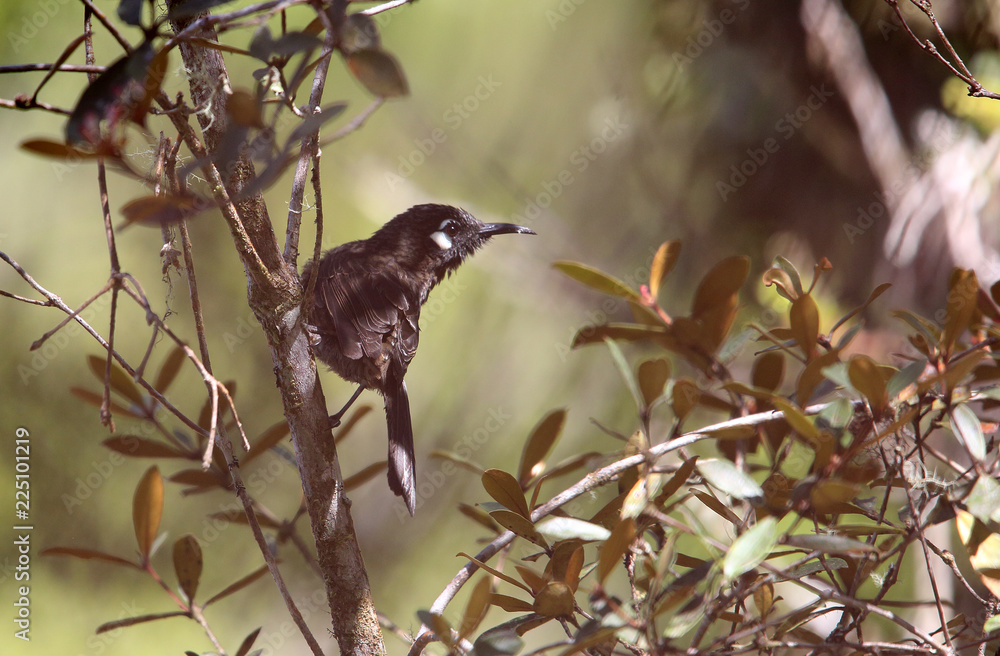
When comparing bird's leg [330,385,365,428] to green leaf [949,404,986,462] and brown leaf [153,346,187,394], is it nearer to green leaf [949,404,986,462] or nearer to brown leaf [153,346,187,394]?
brown leaf [153,346,187,394]

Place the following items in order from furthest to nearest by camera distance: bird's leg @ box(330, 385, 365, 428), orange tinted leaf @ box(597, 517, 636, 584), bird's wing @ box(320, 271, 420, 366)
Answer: bird's wing @ box(320, 271, 420, 366) → bird's leg @ box(330, 385, 365, 428) → orange tinted leaf @ box(597, 517, 636, 584)

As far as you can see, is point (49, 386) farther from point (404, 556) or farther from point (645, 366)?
point (645, 366)

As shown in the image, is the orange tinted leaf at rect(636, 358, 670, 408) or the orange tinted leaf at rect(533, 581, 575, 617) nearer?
the orange tinted leaf at rect(533, 581, 575, 617)

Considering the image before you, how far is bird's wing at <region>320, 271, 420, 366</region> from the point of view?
6.03ft

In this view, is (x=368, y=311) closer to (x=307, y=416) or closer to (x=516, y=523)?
(x=307, y=416)

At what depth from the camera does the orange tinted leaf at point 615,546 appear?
0.75m

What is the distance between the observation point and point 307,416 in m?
1.08

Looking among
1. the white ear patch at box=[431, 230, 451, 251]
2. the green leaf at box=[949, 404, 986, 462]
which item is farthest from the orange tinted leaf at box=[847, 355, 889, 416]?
the white ear patch at box=[431, 230, 451, 251]

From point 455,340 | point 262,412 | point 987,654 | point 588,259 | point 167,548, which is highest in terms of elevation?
point 588,259

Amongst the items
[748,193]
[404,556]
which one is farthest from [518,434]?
[748,193]

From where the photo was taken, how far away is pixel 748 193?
315 cm

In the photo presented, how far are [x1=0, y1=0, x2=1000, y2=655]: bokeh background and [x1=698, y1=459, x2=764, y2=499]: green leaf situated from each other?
2.11 m

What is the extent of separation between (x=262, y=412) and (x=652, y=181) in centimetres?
212

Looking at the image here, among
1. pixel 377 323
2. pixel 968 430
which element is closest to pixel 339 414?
pixel 377 323
